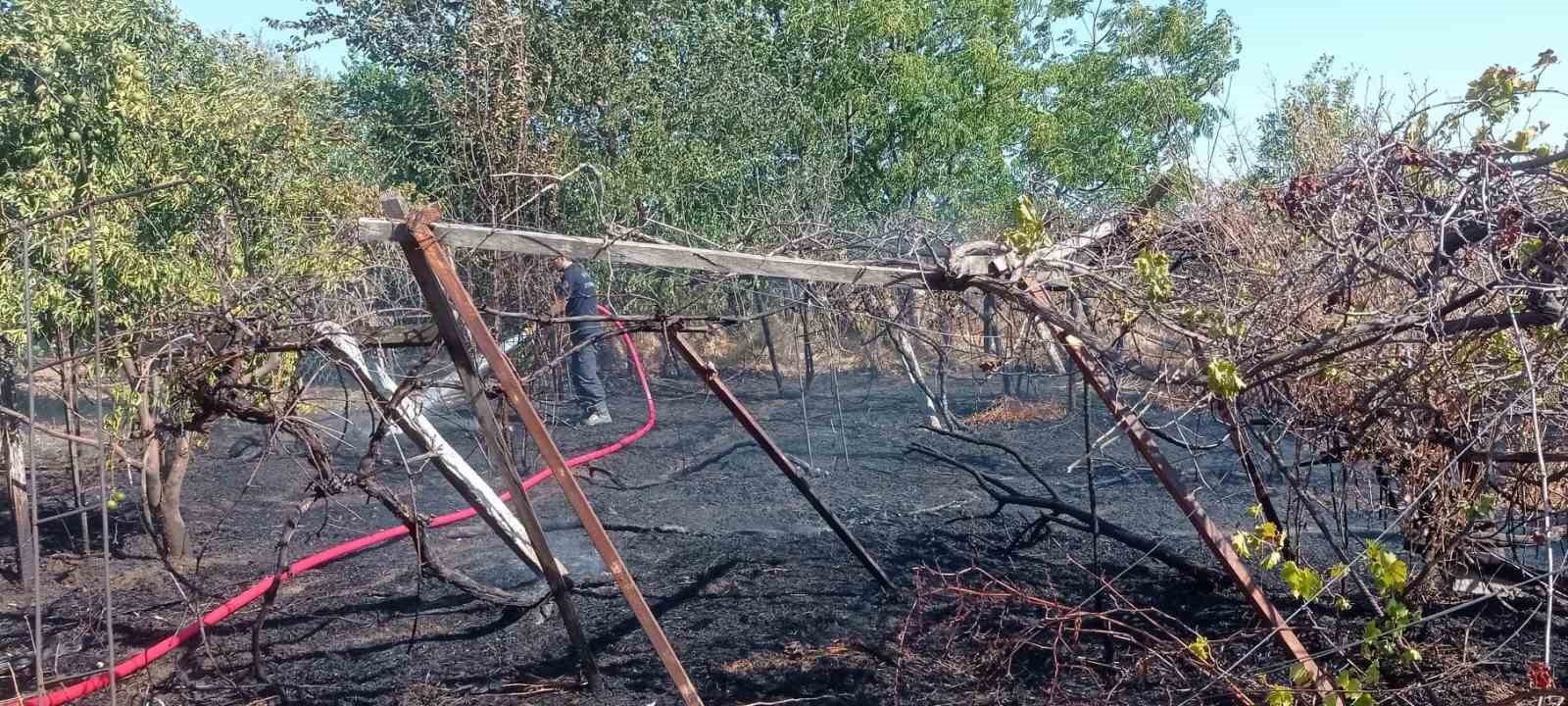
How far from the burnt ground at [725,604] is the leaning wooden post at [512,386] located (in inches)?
39.2

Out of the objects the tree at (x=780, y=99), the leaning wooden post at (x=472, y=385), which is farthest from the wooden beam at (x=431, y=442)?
the tree at (x=780, y=99)

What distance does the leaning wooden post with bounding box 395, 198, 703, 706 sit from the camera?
3572mm

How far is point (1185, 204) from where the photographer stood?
6.02 metres

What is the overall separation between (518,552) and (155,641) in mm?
2116

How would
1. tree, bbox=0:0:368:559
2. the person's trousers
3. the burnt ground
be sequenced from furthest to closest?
the person's trousers → tree, bbox=0:0:368:559 → the burnt ground

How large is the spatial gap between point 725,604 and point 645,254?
2.66 m

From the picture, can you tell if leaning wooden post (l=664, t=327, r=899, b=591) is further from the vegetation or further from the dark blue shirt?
the dark blue shirt

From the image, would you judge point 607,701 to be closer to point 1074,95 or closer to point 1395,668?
point 1395,668

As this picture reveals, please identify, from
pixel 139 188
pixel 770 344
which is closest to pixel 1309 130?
pixel 770 344

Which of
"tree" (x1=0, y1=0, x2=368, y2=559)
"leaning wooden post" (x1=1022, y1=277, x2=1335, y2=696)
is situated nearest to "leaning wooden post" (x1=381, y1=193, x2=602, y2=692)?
"tree" (x1=0, y1=0, x2=368, y2=559)

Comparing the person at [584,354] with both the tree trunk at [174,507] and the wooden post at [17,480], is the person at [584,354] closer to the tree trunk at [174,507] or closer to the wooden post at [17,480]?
the tree trunk at [174,507]

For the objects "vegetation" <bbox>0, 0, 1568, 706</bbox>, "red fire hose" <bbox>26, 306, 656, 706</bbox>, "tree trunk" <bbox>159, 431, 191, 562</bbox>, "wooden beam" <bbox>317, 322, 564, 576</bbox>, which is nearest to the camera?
"vegetation" <bbox>0, 0, 1568, 706</bbox>

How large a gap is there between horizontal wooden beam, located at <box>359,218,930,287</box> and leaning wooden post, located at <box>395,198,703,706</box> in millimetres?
54

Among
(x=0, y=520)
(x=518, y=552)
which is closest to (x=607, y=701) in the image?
(x=518, y=552)
